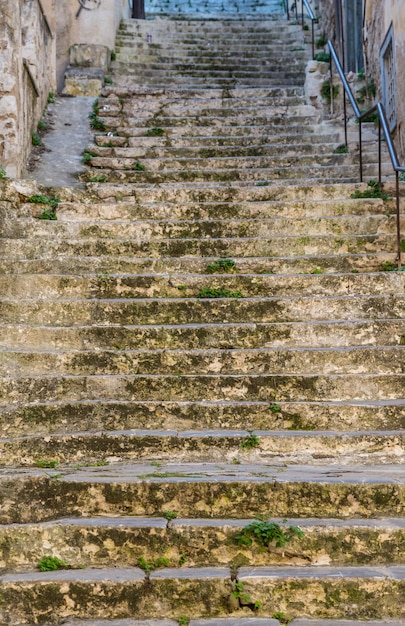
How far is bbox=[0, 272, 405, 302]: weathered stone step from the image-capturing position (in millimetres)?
5344

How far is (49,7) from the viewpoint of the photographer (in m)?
9.66

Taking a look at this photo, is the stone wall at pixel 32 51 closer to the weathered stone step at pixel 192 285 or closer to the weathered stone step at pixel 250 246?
the weathered stone step at pixel 250 246

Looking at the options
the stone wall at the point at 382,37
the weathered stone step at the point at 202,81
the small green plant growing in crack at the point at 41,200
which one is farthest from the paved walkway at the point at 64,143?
the stone wall at the point at 382,37

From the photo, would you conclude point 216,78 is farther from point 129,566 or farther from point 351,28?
point 129,566

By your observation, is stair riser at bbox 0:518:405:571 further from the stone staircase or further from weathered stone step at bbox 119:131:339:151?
weathered stone step at bbox 119:131:339:151

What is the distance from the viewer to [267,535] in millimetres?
3197

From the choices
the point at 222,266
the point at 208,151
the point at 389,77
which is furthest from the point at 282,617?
the point at 389,77

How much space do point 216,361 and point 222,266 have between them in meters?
1.29

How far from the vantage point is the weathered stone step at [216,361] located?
467 cm

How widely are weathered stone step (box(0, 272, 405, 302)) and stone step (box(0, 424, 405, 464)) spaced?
5.01 feet

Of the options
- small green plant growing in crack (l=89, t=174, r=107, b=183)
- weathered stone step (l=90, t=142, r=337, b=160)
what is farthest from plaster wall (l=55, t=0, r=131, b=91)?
small green plant growing in crack (l=89, t=174, r=107, b=183)

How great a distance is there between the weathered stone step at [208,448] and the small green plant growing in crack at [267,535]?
32.9 inches

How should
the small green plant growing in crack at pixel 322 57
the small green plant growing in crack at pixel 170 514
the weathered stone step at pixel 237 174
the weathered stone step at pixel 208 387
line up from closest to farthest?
the small green plant growing in crack at pixel 170 514
the weathered stone step at pixel 208 387
the weathered stone step at pixel 237 174
the small green plant growing in crack at pixel 322 57

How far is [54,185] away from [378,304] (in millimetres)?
3687
